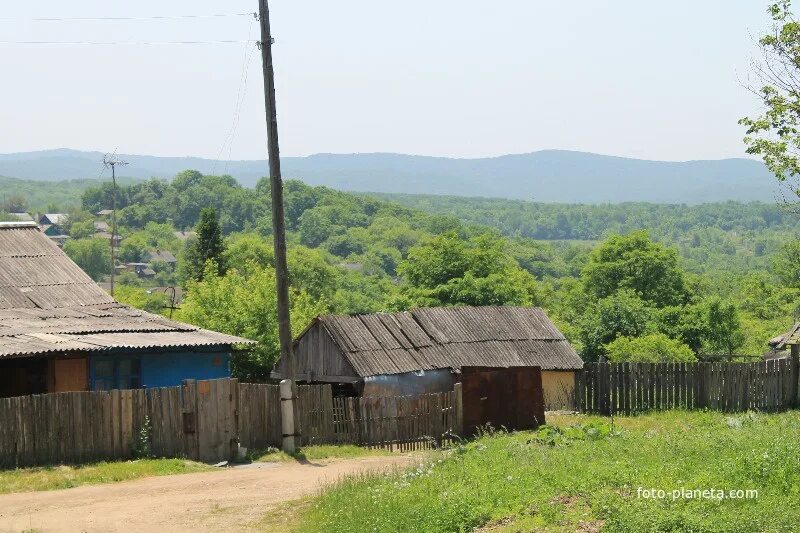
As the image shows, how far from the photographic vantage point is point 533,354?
36.3 m

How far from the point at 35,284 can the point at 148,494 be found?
43.4 ft

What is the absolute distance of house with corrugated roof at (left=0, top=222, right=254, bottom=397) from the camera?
2467 centimetres

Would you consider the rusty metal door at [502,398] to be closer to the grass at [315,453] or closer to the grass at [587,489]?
the grass at [315,453]

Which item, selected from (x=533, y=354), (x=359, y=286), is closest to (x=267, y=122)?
(x=533, y=354)

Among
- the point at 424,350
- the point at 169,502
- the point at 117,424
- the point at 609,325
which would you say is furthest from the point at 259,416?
the point at 609,325

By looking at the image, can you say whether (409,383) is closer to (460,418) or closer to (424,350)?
(424,350)

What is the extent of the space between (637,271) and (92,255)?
13069 cm

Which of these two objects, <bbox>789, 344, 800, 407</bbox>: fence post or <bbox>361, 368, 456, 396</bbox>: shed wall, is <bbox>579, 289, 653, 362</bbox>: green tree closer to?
<bbox>361, 368, 456, 396</bbox>: shed wall

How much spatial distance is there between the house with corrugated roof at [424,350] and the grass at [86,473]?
23.9 feet

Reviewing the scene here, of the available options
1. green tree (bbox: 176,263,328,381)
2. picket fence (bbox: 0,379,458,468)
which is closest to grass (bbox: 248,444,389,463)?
picket fence (bbox: 0,379,458,468)

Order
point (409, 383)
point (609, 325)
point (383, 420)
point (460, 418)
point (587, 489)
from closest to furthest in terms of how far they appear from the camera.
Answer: point (587, 489) < point (383, 420) < point (460, 418) < point (409, 383) < point (609, 325)

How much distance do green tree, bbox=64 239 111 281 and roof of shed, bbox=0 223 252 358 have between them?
153812 millimetres

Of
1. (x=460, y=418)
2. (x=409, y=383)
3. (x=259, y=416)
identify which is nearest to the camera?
(x=259, y=416)

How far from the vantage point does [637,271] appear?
71438mm
